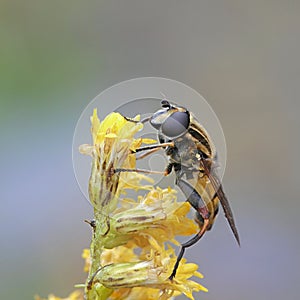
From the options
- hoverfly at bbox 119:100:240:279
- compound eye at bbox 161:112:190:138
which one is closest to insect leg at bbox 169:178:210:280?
hoverfly at bbox 119:100:240:279

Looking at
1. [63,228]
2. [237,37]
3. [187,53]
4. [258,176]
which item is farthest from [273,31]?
[63,228]

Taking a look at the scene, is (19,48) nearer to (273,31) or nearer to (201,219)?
(273,31)

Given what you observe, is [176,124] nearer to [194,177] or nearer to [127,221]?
[194,177]

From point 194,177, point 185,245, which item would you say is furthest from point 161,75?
point 185,245

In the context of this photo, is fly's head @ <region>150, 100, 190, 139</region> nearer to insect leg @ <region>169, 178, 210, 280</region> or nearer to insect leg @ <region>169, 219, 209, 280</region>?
insect leg @ <region>169, 178, 210, 280</region>

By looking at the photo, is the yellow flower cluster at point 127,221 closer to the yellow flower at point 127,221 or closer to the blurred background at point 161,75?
the yellow flower at point 127,221

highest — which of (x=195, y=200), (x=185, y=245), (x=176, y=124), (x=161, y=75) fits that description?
(x=161, y=75)
